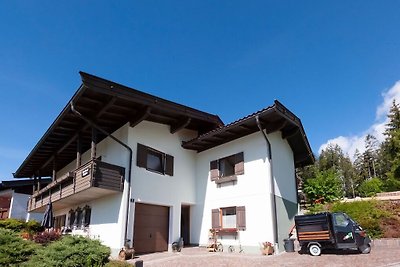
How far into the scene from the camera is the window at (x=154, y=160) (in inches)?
510

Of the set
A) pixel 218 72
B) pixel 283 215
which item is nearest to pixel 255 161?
pixel 283 215

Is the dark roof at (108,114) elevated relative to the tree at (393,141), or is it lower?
lower

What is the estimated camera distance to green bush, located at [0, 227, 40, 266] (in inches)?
363

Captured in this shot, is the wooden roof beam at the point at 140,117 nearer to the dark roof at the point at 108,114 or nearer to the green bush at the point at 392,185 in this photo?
the dark roof at the point at 108,114

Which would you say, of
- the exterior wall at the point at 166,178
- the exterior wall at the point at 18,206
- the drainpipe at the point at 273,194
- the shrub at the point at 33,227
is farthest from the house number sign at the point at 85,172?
the exterior wall at the point at 18,206

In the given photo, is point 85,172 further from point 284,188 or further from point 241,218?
point 284,188

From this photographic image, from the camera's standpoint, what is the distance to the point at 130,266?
8055 millimetres

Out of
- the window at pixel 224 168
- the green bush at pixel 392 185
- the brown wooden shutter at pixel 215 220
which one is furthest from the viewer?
the green bush at pixel 392 185

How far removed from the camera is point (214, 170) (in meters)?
14.4

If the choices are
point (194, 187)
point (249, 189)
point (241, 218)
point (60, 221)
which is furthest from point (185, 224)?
point (60, 221)

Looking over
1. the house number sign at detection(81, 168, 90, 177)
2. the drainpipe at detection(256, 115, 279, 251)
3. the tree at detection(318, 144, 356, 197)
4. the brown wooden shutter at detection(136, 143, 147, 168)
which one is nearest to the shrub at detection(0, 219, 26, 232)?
the house number sign at detection(81, 168, 90, 177)

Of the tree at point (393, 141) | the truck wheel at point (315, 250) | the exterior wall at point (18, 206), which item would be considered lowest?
the truck wheel at point (315, 250)

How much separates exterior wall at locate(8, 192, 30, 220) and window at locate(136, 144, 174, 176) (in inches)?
769

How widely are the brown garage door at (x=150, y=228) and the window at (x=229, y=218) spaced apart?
228cm
